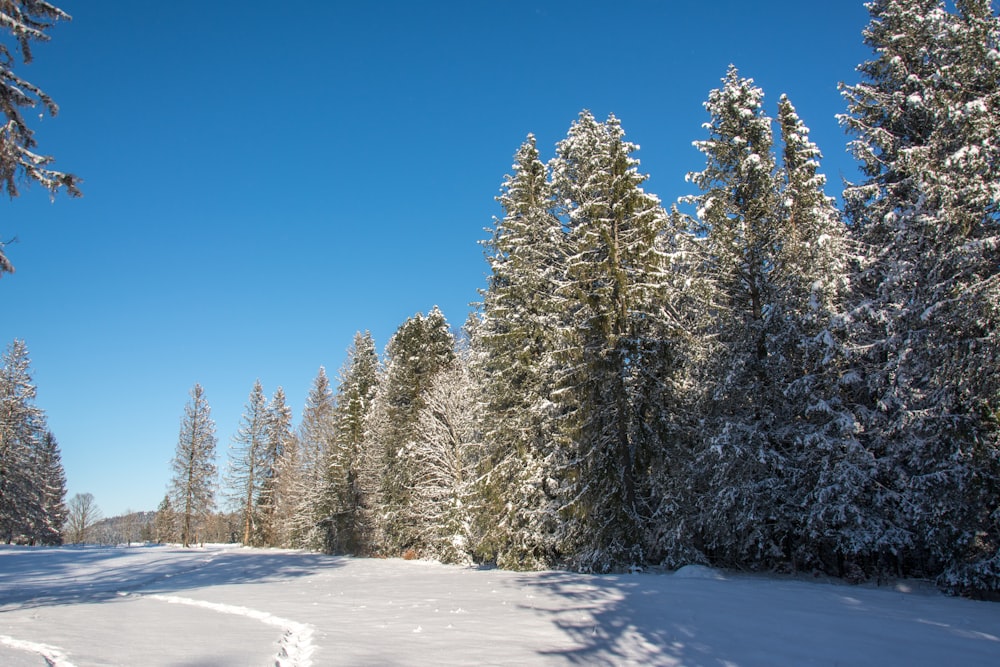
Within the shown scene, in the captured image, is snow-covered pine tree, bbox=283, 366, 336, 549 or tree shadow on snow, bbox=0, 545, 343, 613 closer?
tree shadow on snow, bbox=0, 545, 343, 613

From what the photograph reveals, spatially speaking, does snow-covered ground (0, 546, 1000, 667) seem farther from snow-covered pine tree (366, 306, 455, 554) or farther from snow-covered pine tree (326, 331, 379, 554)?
snow-covered pine tree (326, 331, 379, 554)

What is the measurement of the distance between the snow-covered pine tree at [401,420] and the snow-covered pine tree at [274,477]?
16.3m

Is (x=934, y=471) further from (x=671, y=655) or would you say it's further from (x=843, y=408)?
(x=671, y=655)

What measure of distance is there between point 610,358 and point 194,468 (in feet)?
139

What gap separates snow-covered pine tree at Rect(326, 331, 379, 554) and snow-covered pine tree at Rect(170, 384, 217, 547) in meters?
17.4

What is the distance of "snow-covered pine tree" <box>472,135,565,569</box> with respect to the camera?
17922 mm

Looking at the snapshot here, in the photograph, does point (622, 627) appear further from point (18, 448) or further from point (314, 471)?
point (18, 448)

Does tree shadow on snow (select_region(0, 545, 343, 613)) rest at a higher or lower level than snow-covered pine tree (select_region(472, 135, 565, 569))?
lower

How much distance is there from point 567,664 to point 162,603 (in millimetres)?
10082

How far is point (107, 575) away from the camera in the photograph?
19.3 metres

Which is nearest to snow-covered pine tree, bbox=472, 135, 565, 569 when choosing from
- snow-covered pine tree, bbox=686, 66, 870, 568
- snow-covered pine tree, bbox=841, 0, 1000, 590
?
snow-covered pine tree, bbox=686, 66, 870, 568

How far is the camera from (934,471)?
1238 cm

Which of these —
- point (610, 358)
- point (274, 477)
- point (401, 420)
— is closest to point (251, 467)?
point (274, 477)

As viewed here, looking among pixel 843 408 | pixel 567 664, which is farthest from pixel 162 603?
pixel 843 408
